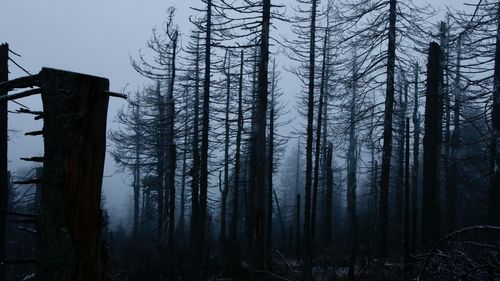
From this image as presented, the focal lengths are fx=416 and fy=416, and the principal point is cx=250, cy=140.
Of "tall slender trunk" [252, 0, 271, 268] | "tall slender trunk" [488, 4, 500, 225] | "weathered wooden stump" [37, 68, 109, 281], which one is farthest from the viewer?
"tall slender trunk" [488, 4, 500, 225]

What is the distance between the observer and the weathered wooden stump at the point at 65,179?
2.72 meters

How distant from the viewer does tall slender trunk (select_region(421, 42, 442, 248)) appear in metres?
14.4

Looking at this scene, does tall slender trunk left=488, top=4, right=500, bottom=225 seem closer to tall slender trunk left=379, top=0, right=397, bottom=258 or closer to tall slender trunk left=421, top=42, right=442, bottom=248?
tall slender trunk left=421, top=42, right=442, bottom=248

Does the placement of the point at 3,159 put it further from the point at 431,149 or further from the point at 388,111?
the point at 431,149

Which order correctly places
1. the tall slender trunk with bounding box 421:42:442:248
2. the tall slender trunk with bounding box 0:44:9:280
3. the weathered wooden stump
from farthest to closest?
the tall slender trunk with bounding box 421:42:442:248
the tall slender trunk with bounding box 0:44:9:280
the weathered wooden stump

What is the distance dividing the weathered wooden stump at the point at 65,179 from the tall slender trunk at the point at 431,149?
44.4 feet

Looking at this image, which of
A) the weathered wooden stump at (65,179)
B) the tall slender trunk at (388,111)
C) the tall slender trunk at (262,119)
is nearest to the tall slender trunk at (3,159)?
the tall slender trunk at (262,119)

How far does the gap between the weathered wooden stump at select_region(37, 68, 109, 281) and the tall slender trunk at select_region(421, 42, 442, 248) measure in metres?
13.5

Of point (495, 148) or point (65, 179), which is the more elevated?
point (495, 148)

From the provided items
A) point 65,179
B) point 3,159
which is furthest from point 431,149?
point 65,179

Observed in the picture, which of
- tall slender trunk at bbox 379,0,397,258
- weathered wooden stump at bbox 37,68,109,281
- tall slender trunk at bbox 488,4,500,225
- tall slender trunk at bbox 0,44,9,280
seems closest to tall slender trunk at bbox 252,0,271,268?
tall slender trunk at bbox 379,0,397,258

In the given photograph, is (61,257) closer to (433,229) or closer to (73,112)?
(73,112)

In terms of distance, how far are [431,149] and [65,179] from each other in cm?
1414

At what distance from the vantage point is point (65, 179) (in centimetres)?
274
